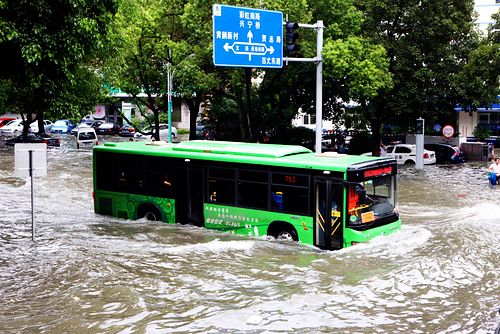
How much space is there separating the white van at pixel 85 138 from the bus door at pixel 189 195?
104 feet

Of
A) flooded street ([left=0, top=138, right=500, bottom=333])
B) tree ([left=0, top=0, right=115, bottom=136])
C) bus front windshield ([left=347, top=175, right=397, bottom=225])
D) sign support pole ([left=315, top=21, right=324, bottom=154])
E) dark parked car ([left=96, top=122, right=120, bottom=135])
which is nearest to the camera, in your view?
flooded street ([left=0, top=138, right=500, bottom=333])

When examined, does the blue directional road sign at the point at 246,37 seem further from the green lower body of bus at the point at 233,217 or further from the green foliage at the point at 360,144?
the green foliage at the point at 360,144

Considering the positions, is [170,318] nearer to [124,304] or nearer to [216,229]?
[124,304]

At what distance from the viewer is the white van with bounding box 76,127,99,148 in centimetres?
4781

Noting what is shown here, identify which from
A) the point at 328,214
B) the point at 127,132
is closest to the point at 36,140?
the point at 127,132

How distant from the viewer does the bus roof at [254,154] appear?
14.8 m

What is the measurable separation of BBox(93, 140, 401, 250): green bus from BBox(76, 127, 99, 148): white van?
29.3m

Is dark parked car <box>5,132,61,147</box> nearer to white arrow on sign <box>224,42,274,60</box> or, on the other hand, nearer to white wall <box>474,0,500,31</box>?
white arrow on sign <box>224,42,274,60</box>

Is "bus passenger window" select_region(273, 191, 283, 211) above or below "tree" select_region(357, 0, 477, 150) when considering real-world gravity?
below

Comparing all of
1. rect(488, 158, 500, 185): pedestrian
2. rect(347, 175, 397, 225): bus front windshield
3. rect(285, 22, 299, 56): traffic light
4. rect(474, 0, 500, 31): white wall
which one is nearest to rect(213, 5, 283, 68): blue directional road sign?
rect(285, 22, 299, 56): traffic light

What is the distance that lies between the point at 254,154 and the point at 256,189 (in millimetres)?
891

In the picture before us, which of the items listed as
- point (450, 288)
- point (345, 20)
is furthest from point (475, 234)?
point (345, 20)

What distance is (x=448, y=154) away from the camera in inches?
1494

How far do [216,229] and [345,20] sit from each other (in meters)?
17.5
